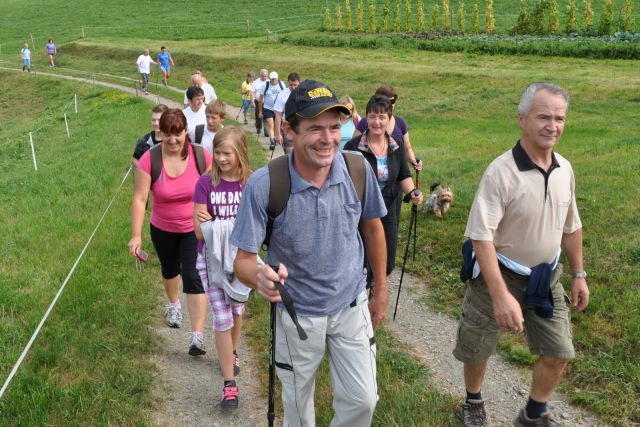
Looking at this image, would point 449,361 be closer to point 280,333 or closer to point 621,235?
point 280,333

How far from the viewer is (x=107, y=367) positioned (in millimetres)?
5082

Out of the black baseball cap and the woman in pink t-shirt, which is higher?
the black baseball cap

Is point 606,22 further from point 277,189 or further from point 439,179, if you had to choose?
point 277,189

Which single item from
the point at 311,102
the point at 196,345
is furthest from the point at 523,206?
the point at 196,345

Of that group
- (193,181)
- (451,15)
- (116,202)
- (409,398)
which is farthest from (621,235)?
(451,15)

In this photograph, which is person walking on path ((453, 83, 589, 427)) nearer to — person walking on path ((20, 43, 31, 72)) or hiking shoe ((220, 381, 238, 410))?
hiking shoe ((220, 381, 238, 410))

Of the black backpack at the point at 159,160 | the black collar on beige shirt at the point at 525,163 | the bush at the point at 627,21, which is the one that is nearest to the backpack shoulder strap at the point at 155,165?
the black backpack at the point at 159,160

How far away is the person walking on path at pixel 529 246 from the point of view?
3.67 metres

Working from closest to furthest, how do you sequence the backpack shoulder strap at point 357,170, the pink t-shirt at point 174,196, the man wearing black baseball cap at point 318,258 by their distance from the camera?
the man wearing black baseball cap at point 318,258
the backpack shoulder strap at point 357,170
the pink t-shirt at point 174,196

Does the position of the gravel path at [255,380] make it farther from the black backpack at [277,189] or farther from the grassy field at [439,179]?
the black backpack at [277,189]

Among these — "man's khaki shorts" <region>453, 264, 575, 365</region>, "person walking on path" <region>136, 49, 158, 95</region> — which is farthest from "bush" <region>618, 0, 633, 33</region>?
"man's khaki shorts" <region>453, 264, 575, 365</region>

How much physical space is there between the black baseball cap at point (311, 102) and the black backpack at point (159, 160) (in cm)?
247

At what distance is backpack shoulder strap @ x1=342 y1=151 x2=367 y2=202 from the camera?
11.1ft

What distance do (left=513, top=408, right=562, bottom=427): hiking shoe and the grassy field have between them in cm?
45
